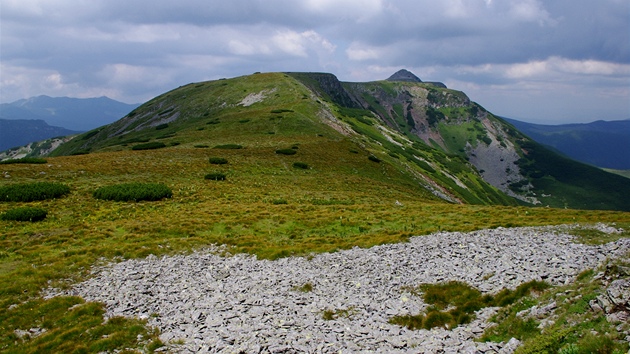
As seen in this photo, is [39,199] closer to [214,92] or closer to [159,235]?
[159,235]

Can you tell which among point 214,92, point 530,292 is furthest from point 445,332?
point 214,92

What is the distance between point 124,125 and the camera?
14100 centimetres

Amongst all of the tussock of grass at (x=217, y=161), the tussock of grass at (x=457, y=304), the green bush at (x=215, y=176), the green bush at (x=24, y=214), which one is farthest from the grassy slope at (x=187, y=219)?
the tussock of grass at (x=457, y=304)

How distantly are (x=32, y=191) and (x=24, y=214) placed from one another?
21.0 ft

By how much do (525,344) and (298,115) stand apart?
84.7 meters

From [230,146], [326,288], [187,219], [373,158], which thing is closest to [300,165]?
[230,146]

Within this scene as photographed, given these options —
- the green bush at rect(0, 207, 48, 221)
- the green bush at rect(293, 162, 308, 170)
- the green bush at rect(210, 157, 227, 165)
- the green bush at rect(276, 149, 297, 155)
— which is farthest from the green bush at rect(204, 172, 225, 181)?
the green bush at rect(0, 207, 48, 221)

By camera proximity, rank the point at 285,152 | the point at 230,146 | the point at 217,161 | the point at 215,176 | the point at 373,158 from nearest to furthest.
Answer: the point at 215,176, the point at 217,161, the point at 285,152, the point at 230,146, the point at 373,158

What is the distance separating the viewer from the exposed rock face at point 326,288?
46.8 ft

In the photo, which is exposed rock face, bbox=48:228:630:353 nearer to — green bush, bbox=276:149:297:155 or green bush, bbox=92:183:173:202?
green bush, bbox=92:183:173:202

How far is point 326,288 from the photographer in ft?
63.8

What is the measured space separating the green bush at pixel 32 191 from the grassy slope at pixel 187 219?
1221 mm

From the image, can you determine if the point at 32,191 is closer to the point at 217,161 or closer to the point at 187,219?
the point at 187,219

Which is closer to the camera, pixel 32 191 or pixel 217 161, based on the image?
pixel 32 191
